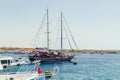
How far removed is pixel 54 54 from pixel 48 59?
A: 473 centimetres

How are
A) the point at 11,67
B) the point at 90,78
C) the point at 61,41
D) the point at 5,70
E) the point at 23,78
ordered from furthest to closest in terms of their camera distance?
1. the point at 61,41
2. the point at 90,78
3. the point at 11,67
4. the point at 5,70
5. the point at 23,78

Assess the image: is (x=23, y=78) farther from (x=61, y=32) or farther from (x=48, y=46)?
(x=61, y=32)

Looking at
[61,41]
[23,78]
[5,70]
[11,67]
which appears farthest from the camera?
[61,41]

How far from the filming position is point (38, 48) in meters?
122

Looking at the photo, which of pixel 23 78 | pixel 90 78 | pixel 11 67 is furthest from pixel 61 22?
pixel 23 78

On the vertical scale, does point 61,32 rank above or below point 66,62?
above

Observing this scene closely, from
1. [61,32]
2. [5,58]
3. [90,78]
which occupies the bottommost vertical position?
[90,78]

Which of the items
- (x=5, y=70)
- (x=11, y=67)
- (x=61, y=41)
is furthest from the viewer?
(x=61, y=41)

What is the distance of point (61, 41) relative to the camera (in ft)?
431

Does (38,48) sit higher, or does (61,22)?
(61,22)

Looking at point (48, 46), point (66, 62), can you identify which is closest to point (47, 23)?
point (48, 46)

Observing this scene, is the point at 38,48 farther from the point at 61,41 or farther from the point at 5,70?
the point at 5,70

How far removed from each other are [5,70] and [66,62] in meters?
75.5

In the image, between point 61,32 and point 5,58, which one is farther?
point 61,32
